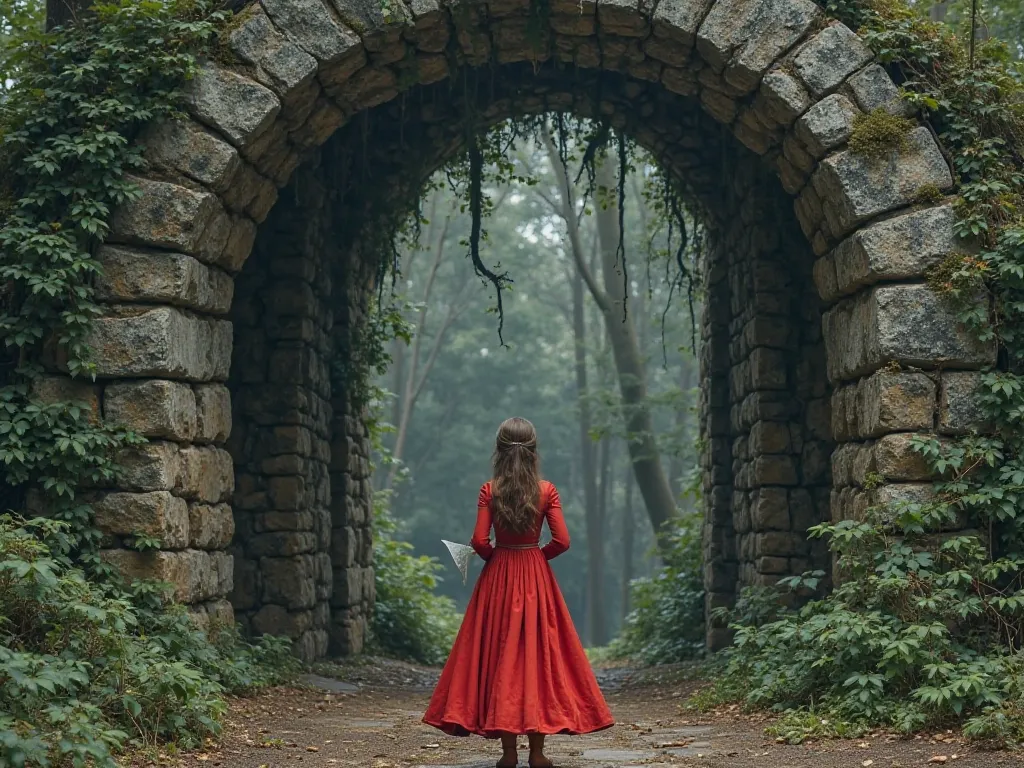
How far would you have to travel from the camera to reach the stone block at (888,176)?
668 cm

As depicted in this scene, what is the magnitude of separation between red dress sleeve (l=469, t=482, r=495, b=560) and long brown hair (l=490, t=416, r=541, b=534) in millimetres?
31

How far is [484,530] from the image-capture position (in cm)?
515

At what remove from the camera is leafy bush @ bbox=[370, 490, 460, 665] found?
11.7 meters

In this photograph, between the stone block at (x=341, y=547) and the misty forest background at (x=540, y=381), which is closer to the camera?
the stone block at (x=341, y=547)

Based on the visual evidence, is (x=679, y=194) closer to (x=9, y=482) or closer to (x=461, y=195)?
(x=461, y=195)

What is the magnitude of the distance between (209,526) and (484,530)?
102 inches

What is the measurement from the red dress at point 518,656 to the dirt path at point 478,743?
41cm

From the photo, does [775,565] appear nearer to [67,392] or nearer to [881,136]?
[881,136]

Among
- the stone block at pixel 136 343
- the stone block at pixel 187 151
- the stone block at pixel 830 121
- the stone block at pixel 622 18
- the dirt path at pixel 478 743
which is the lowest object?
the dirt path at pixel 478 743

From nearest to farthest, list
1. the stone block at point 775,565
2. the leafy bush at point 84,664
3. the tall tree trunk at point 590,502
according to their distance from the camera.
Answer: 1. the leafy bush at point 84,664
2. the stone block at point 775,565
3. the tall tree trunk at point 590,502

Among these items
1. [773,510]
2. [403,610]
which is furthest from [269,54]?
[403,610]

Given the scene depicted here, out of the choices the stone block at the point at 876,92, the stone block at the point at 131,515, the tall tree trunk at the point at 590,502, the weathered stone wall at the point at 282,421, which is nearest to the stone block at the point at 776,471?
the stone block at the point at 876,92

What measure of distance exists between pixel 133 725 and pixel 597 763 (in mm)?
2069

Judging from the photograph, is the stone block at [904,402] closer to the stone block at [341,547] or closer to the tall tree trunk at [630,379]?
the stone block at [341,547]
